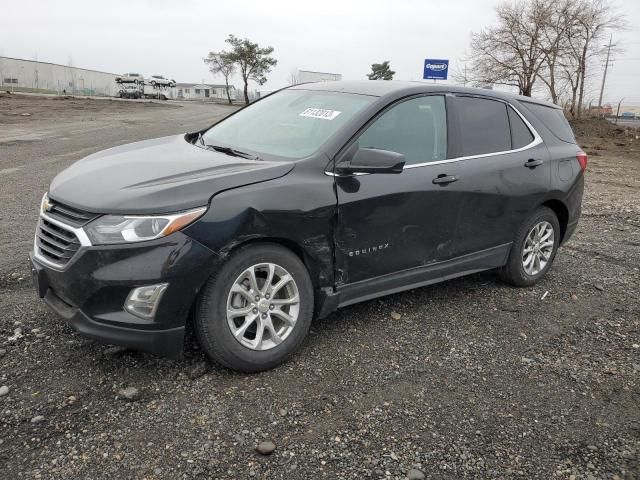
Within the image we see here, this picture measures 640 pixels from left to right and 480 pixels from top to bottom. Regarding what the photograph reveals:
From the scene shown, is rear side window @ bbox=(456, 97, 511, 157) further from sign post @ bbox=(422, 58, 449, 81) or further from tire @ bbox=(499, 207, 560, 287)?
sign post @ bbox=(422, 58, 449, 81)

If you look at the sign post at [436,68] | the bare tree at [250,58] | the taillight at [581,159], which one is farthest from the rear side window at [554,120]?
the bare tree at [250,58]

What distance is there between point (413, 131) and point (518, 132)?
4.14 ft

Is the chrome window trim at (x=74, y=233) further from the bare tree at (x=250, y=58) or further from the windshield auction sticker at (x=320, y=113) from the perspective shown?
the bare tree at (x=250, y=58)

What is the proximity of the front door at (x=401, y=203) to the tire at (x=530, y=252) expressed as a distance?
94cm

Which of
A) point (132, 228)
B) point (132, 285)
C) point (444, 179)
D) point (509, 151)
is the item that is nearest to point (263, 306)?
point (132, 285)

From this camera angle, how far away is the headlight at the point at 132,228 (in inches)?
112

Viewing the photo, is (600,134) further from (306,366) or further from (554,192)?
(306,366)

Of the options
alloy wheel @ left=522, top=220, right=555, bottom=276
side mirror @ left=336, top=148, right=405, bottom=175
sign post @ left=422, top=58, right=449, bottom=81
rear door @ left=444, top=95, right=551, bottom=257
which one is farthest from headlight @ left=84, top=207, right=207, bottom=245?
sign post @ left=422, top=58, right=449, bottom=81

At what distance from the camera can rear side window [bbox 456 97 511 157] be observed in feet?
14.0

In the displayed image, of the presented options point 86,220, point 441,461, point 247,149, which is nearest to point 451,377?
point 441,461

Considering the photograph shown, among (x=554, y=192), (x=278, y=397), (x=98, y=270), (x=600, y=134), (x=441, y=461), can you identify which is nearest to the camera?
(x=441, y=461)

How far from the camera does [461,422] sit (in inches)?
116

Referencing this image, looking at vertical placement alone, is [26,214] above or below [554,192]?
below

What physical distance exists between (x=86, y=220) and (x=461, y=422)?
2278 millimetres
